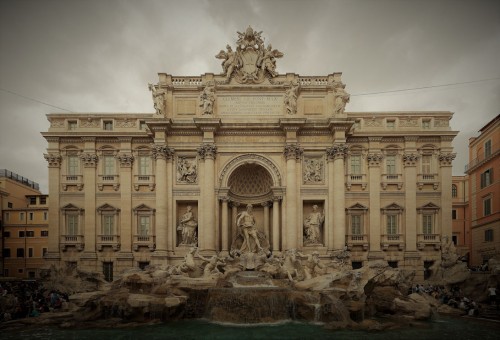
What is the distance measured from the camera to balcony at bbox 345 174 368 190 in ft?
98.6

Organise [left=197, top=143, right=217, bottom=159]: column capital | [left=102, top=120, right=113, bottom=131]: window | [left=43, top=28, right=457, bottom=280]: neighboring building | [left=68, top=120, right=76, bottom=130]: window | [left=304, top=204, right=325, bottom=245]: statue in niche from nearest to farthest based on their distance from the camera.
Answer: [left=197, top=143, right=217, bottom=159]: column capital
[left=43, top=28, right=457, bottom=280]: neighboring building
[left=304, top=204, right=325, bottom=245]: statue in niche
[left=68, top=120, right=76, bottom=130]: window
[left=102, top=120, right=113, bottom=131]: window

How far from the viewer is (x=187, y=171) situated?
2930 cm

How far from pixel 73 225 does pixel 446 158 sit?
29.7 meters

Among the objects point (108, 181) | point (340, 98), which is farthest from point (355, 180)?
point (108, 181)

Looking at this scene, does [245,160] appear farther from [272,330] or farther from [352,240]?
[272,330]

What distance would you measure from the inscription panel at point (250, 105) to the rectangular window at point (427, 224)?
14.2m

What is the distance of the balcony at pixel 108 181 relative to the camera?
99.1 feet

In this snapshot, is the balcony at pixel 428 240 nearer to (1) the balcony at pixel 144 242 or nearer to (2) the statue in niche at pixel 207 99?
(2) the statue in niche at pixel 207 99

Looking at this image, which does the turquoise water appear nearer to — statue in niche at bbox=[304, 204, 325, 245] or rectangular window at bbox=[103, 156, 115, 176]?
statue in niche at bbox=[304, 204, 325, 245]

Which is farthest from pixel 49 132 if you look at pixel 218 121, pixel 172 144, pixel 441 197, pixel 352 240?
pixel 441 197

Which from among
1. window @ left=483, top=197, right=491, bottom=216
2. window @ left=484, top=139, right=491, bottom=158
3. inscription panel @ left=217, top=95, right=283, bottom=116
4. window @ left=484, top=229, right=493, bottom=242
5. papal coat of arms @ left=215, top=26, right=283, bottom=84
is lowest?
window @ left=484, top=229, right=493, bottom=242

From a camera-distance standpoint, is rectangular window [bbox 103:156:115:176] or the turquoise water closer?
the turquoise water

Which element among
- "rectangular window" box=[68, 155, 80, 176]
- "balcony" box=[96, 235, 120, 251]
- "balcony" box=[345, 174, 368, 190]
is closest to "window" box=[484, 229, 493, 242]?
"balcony" box=[345, 174, 368, 190]

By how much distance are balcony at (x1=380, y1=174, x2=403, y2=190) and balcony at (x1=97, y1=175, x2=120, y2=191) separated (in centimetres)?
2070
